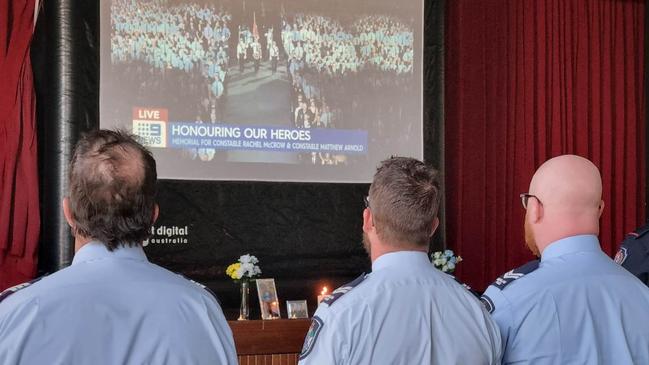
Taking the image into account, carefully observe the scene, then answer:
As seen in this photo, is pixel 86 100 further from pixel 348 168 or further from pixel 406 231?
pixel 406 231

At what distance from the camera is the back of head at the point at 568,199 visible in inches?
72.8

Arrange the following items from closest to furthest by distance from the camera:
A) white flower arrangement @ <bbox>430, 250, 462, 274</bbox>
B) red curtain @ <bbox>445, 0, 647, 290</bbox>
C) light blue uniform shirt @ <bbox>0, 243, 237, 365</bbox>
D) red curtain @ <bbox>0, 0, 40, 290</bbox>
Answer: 1. light blue uniform shirt @ <bbox>0, 243, 237, 365</bbox>
2. red curtain @ <bbox>0, 0, 40, 290</bbox>
3. white flower arrangement @ <bbox>430, 250, 462, 274</bbox>
4. red curtain @ <bbox>445, 0, 647, 290</bbox>

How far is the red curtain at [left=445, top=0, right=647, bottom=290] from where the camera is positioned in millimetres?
5164

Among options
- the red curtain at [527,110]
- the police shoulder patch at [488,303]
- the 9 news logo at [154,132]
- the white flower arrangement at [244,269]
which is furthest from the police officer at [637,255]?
the 9 news logo at [154,132]

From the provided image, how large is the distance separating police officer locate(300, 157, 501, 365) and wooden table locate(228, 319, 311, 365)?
94.6 inches

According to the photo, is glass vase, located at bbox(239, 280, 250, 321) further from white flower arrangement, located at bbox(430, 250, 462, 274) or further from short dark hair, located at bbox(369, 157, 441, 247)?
short dark hair, located at bbox(369, 157, 441, 247)

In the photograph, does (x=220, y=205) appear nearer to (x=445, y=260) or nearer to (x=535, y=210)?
(x=445, y=260)

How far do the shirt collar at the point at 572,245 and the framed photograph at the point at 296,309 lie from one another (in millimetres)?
2583

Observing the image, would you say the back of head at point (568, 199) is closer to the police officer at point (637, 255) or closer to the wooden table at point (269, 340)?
the police officer at point (637, 255)

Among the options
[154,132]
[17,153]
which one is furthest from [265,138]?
[17,153]

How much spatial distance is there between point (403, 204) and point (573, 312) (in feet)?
1.50

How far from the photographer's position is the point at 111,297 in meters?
1.40

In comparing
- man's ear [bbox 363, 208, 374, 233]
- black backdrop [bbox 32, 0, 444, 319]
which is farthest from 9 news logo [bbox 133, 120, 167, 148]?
man's ear [bbox 363, 208, 374, 233]

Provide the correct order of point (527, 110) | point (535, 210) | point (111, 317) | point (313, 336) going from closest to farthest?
point (111, 317), point (313, 336), point (535, 210), point (527, 110)
